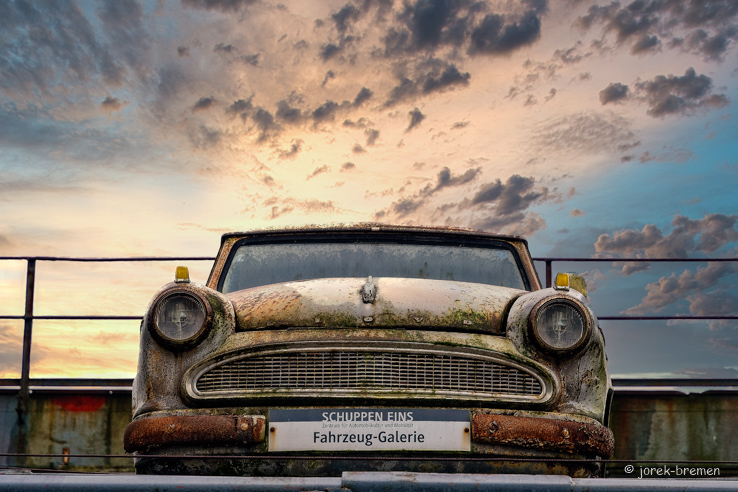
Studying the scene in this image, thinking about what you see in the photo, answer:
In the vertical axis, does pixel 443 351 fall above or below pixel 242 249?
below

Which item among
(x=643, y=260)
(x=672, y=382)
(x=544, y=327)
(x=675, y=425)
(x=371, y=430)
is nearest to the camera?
(x=371, y=430)

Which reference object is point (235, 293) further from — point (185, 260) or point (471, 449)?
point (185, 260)

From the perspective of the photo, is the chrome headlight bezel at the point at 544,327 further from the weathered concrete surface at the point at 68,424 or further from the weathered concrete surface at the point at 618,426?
the weathered concrete surface at the point at 68,424

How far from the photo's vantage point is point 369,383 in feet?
9.09

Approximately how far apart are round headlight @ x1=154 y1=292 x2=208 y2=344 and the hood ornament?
0.73 m

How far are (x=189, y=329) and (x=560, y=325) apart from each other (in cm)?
168

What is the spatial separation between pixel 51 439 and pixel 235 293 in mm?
3873

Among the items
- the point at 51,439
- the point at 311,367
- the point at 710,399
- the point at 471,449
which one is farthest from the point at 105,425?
the point at 710,399

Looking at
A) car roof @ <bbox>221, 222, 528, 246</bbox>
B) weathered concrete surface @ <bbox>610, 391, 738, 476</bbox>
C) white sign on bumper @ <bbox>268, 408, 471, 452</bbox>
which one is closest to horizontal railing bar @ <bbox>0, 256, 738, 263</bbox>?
weathered concrete surface @ <bbox>610, 391, 738, 476</bbox>

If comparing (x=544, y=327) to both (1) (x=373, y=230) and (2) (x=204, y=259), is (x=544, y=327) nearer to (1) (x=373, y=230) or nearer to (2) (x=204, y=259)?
(1) (x=373, y=230)

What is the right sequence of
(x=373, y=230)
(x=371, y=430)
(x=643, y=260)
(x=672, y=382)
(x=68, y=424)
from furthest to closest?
(x=643, y=260) < (x=68, y=424) < (x=672, y=382) < (x=373, y=230) < (x=371, y=430)

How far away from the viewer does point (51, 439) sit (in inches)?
244

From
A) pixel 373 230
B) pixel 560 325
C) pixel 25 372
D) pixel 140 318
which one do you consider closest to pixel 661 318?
pixel 373 230

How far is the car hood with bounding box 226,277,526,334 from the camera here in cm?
295
